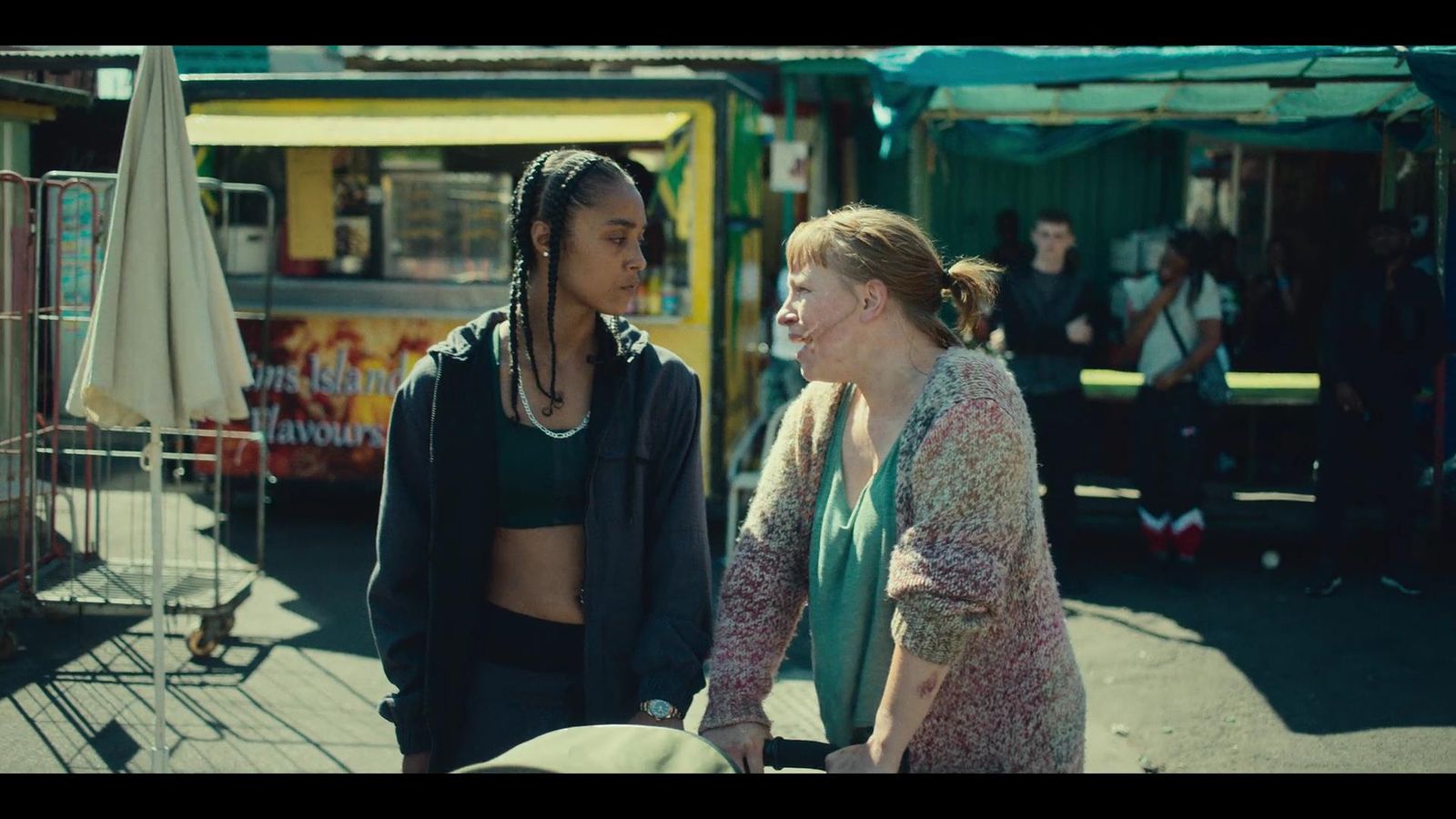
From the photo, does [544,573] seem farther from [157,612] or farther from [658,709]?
[157,612]

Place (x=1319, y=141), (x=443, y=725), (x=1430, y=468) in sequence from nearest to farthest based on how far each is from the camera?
(x=443, y=725) < (x=1430, y=468) < (x=1319, y=141)

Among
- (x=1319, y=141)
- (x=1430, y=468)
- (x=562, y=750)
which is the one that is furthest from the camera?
(x=1319, y=141)

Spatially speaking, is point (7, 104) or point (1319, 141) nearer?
point (7, 104)

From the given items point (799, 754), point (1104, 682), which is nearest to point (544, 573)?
point (799, 754)

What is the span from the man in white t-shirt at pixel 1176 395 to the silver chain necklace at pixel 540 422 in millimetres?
5691

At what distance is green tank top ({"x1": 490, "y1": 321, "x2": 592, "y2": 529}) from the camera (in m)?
2.62

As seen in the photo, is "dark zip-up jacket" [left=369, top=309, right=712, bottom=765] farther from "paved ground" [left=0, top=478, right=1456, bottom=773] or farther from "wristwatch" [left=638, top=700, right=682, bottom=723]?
"paved ground" [left=0, top=478, right=1456, bottom=773]

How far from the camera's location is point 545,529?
104 inches

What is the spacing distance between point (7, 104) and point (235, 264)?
7.74ft

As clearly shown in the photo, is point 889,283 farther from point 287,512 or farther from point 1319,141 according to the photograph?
point 1319,141

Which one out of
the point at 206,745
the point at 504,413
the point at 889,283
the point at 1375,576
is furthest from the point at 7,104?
the point at 1375,576

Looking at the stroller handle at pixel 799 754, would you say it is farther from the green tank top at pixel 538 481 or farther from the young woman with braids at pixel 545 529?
the green tank top at pixel 538 481

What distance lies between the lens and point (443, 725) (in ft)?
8.45

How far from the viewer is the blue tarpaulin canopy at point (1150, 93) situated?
6895 millimetres
